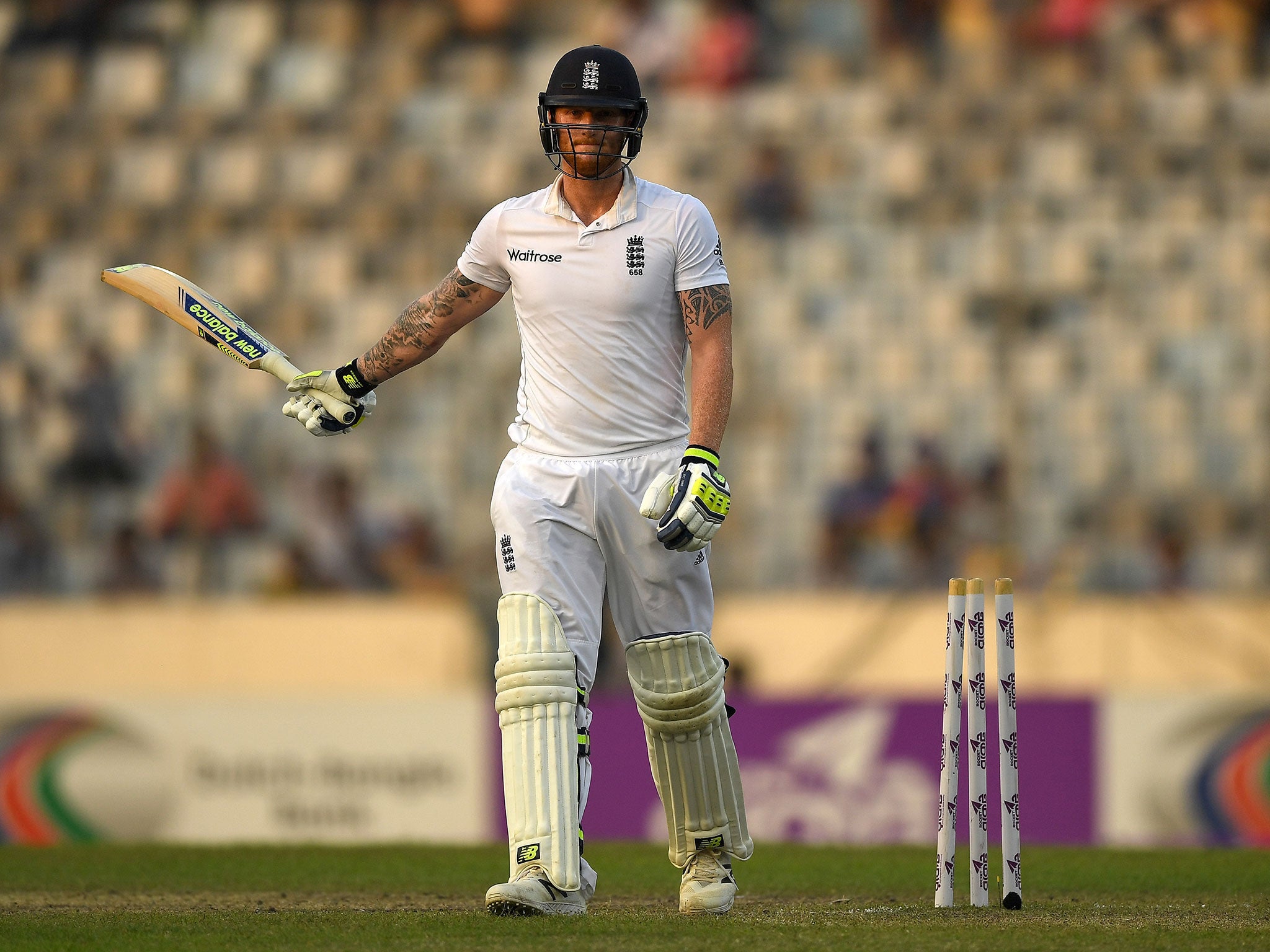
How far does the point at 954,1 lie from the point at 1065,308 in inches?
139

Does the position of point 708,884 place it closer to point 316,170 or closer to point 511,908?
point 511,908

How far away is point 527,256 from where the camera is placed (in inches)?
194

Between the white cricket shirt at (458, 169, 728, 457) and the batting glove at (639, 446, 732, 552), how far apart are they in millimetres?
300

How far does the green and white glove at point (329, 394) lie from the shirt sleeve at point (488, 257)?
18.8 inches

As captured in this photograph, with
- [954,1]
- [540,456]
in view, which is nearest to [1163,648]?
[954,1]

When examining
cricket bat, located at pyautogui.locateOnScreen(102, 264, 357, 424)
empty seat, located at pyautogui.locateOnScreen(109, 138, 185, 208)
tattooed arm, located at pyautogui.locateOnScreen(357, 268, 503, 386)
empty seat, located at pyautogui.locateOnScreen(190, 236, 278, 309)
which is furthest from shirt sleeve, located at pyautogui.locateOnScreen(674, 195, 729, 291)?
empty seat, located at pyautogui.locateOnScreen(109, 138, 185, 208)

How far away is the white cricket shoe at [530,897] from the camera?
446 centimetres

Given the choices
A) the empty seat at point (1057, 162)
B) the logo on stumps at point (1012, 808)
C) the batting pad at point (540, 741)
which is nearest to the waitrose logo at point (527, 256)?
the batting pad at point (540, 741)

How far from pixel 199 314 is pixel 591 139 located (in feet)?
4.72

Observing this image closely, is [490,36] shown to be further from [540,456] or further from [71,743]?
[540,456]

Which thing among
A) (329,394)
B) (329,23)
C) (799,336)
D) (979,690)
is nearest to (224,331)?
(329,394)

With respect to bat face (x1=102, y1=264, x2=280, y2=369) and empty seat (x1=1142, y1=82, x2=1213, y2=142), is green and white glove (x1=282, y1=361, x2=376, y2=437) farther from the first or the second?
empty seat (x1=1142, y1=82, x2=1213, y2=142)

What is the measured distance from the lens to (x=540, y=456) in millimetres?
4918

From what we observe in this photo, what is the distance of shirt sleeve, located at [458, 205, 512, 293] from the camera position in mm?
5004
